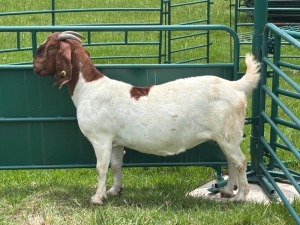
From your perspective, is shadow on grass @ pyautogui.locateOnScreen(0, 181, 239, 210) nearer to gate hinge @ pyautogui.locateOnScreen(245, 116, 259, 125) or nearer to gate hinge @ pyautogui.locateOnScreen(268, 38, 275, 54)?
gate hinge @ pyautogui.locateOnScreen(245, 116, 259, 125)

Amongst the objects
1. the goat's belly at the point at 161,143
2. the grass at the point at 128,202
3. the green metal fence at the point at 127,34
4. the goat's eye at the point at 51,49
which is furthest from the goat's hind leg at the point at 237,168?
the green metal fence at the point at 127,34

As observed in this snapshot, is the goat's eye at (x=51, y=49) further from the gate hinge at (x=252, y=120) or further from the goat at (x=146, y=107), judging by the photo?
the gate hinge at (x=252, y=120)

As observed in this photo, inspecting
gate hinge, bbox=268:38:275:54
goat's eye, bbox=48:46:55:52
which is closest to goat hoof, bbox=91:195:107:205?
goat's eye, bbox=48:46:55:52

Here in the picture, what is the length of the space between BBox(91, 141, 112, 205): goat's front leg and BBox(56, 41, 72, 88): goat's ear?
23.3 inches

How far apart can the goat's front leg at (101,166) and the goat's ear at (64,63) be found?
592 mm

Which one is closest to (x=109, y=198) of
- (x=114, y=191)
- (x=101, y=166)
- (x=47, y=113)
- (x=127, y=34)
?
(x=114, y=191)

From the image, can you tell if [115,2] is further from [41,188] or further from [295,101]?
[41,188]

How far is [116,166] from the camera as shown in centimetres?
625

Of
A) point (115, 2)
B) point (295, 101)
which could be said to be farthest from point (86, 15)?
point (295, 101)

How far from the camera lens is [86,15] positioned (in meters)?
17.8

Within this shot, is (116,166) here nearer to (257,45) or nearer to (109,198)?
(109,198)

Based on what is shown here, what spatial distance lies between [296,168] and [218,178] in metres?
1.12

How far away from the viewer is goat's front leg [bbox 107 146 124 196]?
625 cm

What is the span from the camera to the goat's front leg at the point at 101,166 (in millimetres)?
5926
